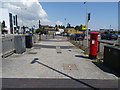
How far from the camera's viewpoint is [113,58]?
633 centimetres

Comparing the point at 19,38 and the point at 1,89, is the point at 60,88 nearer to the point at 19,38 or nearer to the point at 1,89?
the point at 1,89

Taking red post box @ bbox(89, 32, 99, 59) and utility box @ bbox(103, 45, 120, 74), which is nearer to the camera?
utility box @ bbox(103, 45, 120, 74)

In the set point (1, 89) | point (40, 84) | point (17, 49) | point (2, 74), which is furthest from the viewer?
point (17, 49)

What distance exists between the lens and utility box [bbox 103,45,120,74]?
232 inches

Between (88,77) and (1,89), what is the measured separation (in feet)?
10.8

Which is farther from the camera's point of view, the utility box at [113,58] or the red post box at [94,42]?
the red post box at [94,42]

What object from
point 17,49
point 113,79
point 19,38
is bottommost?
point 113,79

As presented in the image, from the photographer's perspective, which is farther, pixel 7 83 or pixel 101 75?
pixel 101 75

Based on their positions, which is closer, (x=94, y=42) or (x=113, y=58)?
(x=113, y=58)

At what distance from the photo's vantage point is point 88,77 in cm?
549

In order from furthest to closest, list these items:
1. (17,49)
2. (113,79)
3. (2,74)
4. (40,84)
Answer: (17,49) → (2,74) → (113,79) → (40,84)

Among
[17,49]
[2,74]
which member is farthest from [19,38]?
[2,74]

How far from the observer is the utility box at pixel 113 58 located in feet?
19.4

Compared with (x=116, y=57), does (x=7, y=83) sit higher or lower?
lower
